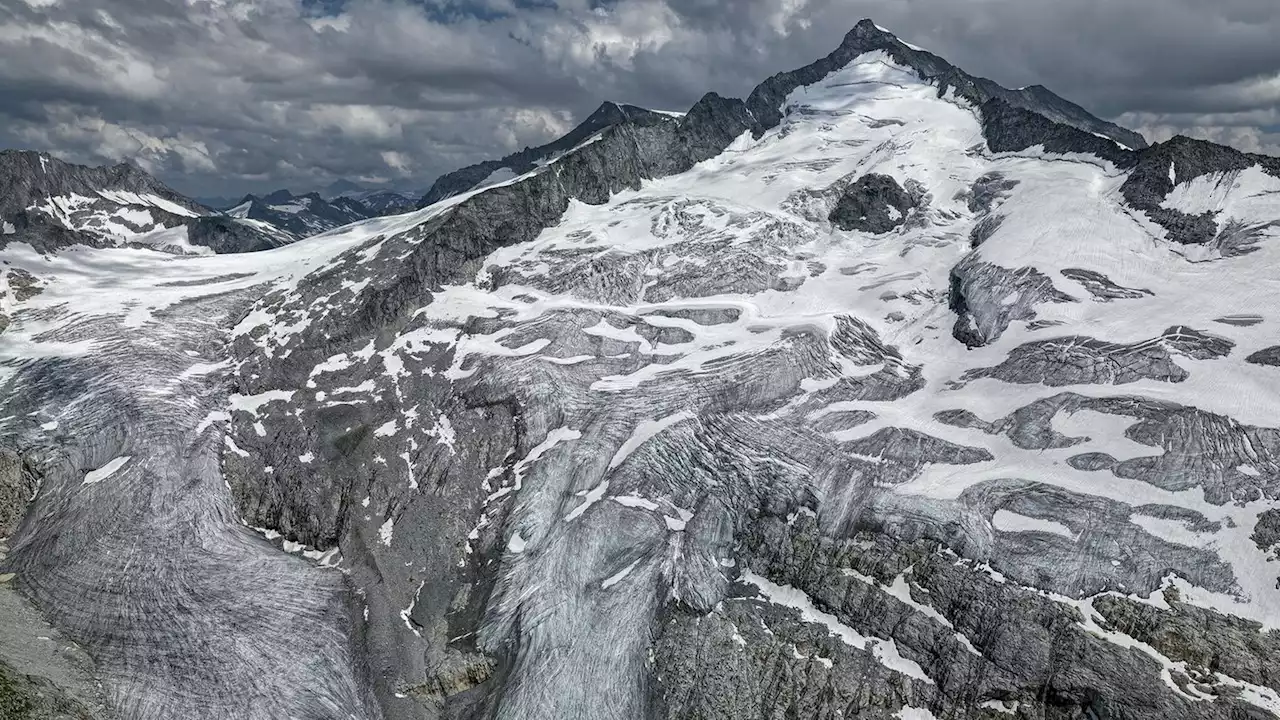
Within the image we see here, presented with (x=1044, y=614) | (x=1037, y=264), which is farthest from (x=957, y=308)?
(x=1044, y=614)

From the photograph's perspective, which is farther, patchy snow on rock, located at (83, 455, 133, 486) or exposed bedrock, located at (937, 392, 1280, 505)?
patchy snow on rock, located at (83, 455, 133, 486)

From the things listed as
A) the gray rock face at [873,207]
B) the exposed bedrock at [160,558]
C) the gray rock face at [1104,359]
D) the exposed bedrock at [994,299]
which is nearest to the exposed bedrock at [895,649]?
the gray rock face at [1104,359]

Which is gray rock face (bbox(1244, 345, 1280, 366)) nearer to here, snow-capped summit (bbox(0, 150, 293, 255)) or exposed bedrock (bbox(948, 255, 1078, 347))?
exposed bedrock (bbox(948, 255, 1078, 347))

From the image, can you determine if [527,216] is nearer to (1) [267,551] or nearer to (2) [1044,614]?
(1) [267,551]

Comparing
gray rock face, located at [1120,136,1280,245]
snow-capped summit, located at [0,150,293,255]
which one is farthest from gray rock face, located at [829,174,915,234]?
snow-capped summit, located at [0,150,293,255]

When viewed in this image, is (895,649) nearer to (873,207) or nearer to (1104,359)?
(1104,359)

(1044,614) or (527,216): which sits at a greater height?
(527,216)

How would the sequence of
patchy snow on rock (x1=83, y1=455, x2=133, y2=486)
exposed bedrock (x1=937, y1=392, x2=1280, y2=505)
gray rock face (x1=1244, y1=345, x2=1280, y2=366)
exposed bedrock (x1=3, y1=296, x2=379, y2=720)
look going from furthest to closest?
patchy snow on rock (x1=83, y1=455, x2=133, y2=486), gray rock face (x1=1244, y1=345, x2=1280, y2=366), exposed bedrock (x1=3, y1=296, x2=379, y2=720), exposed bedrock (x1=937, y1=392, x2=1280, y2=505)

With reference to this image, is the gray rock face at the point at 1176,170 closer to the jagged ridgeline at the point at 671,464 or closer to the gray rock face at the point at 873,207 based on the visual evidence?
the jagged ridgeline at the point at 671,464
